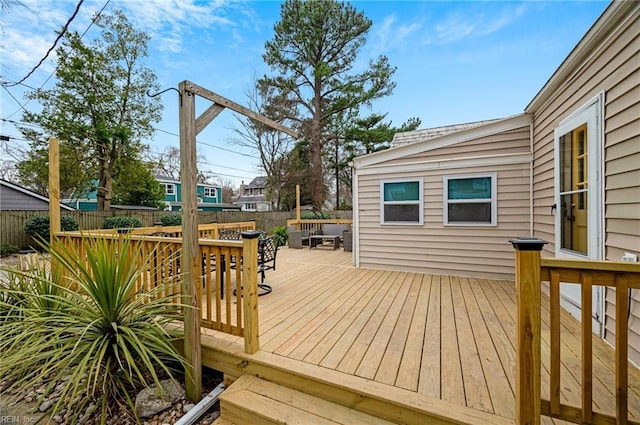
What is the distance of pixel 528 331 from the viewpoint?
58.1 inches

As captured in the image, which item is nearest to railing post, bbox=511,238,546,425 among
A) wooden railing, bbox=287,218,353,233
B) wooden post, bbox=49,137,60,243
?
wooden post, bbox=49,137,60,243

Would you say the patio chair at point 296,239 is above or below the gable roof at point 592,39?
below

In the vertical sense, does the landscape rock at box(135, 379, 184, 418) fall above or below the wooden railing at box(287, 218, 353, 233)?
below

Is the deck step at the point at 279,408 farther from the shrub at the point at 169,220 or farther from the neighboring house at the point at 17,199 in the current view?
the neighboring house at the point at 17,199

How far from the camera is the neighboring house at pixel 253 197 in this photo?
111 feet

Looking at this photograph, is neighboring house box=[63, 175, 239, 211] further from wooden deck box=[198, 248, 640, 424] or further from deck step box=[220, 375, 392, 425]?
deck step box=[220, 375, 392, 425]

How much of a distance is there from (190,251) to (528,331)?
237 cm

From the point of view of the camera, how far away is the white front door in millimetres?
2475

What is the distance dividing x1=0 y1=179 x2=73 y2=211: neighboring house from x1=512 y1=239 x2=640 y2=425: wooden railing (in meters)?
15.9

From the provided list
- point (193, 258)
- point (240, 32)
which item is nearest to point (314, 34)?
point (240, 32)

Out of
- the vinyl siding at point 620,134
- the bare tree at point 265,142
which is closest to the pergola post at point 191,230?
the vinyl siding at point 620,134

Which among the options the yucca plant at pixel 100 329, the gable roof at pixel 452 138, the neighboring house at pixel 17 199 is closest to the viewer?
the yucca plant at pixel 100 329

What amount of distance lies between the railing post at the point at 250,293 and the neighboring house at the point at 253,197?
3130 centimetres

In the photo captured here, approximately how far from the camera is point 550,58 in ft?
16.2
